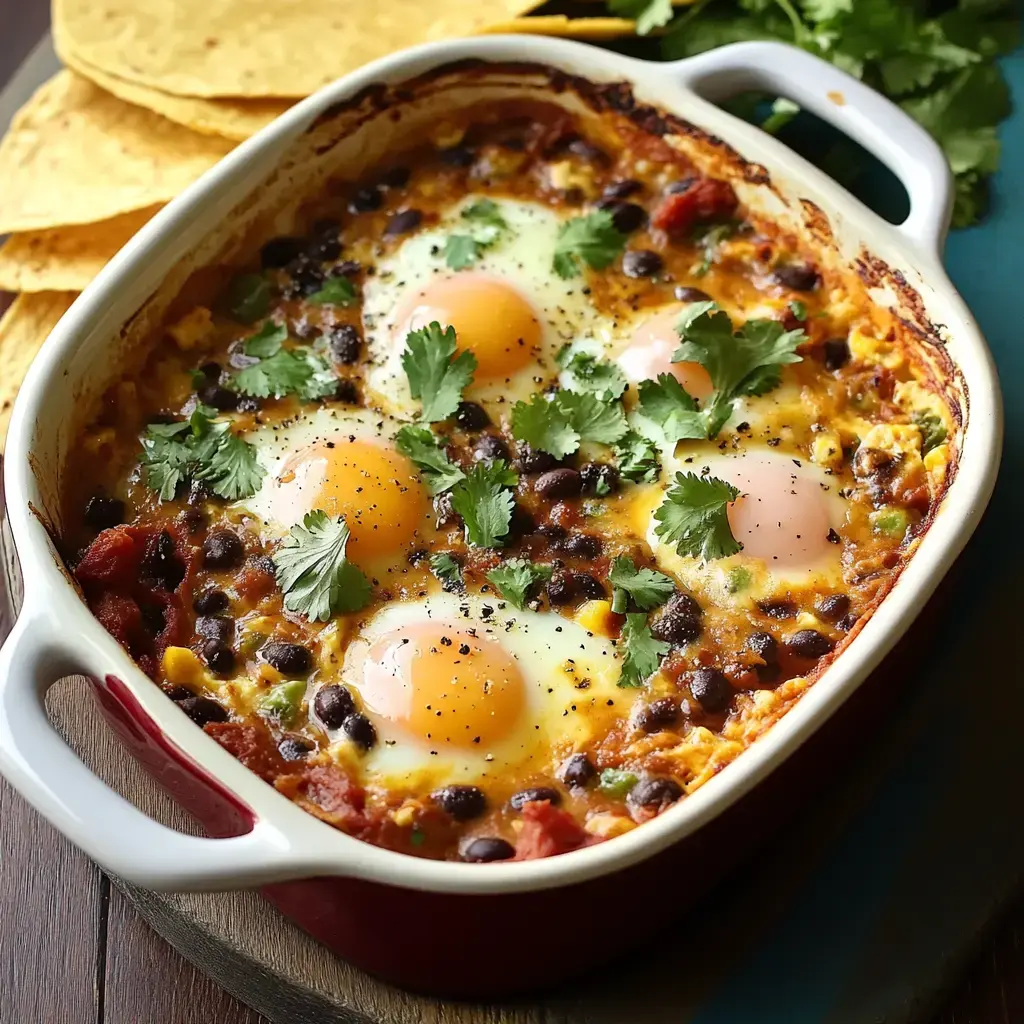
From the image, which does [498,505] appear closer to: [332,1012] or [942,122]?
[332,1012]

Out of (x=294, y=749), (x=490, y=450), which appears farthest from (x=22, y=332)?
(x=294, y=749)

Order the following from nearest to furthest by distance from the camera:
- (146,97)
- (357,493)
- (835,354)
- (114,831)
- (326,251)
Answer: (114,831) < (357,493) < (835,354) < (326,251) < (146,97)

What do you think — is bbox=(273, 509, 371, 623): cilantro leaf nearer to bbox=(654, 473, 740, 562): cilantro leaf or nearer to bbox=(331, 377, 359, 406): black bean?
bbox=(331, 377, 359, 406): black bean

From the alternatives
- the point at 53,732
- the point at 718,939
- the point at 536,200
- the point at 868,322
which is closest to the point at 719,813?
the point at 718,939

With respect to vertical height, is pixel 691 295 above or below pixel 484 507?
above

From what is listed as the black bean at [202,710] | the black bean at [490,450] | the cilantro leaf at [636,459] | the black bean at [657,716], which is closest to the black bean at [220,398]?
the black bean at [490,450]

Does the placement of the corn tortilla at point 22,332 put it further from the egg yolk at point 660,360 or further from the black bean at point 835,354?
the black bean at point 835,354

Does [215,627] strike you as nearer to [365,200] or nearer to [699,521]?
[699,521]
